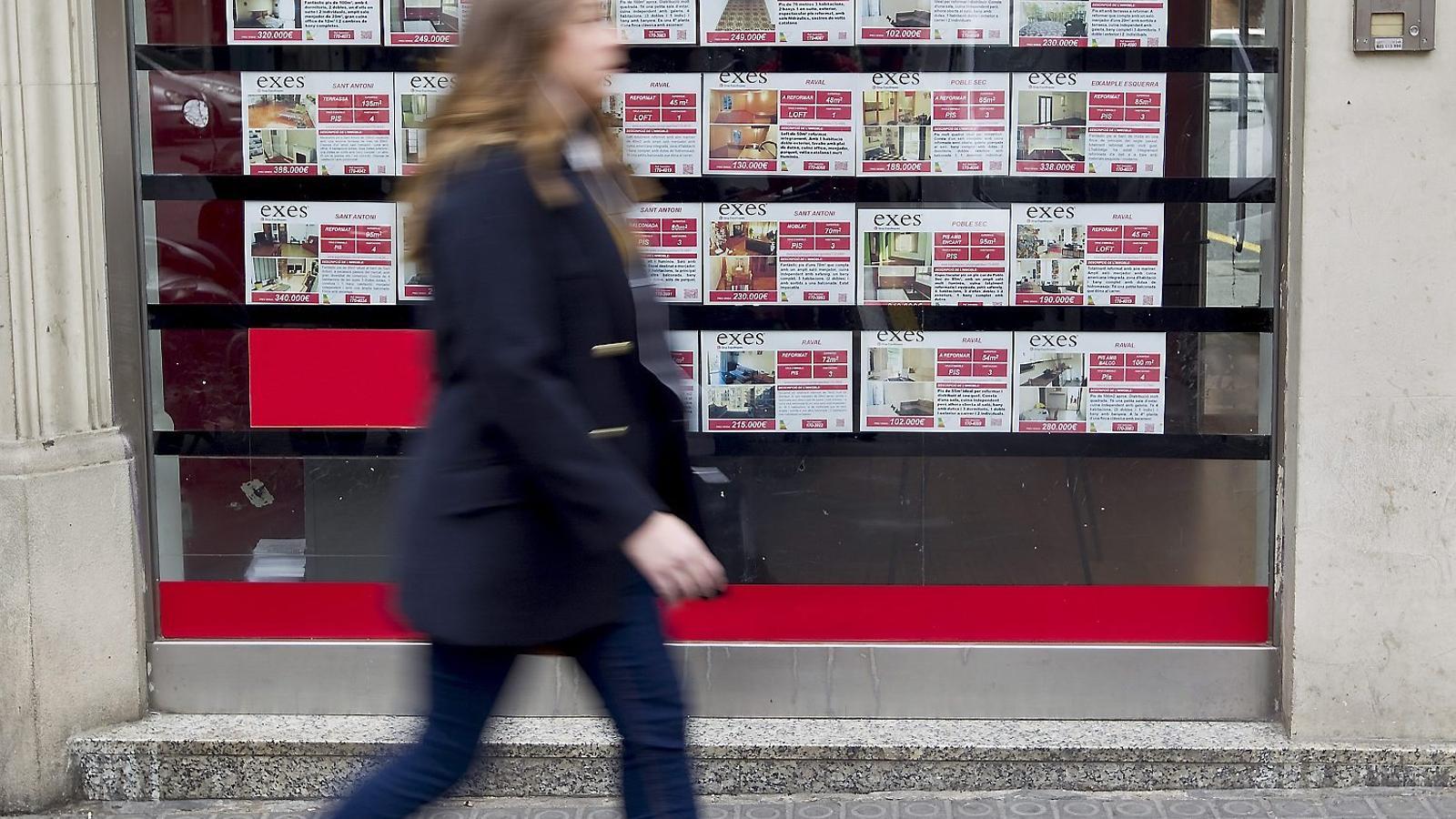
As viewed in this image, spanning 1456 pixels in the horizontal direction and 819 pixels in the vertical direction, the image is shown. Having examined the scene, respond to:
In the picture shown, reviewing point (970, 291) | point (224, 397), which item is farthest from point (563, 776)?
point (970, 291)

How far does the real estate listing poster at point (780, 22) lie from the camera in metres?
4.68

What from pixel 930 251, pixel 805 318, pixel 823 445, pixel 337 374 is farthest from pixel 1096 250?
pixel 337 374

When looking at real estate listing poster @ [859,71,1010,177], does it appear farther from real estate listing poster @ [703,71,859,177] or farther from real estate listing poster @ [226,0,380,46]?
real estate listing poster @ [226,0,380,46]

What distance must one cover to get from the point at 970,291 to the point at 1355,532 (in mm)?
1202

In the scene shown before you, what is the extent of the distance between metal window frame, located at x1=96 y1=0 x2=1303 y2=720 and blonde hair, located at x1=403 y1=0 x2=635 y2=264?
2.32m

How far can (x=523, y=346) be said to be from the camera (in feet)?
8.27

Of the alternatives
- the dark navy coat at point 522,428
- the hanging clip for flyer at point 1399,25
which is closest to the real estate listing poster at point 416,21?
the dark navy coat at point 522,428

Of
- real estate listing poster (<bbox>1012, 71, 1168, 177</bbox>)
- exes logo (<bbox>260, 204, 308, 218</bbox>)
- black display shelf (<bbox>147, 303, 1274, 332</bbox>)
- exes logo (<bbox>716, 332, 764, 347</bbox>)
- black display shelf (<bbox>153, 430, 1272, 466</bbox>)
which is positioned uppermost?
real estate listing poster (<bbox>1012, 71, 1168, 177</bbox>)

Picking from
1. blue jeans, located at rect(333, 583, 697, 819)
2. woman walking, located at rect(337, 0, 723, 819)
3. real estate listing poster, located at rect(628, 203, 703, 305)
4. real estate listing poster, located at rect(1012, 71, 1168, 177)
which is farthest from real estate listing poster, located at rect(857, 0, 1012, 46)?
blue jeans, located at rect(333, 583, 697, 819)

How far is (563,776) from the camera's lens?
4629mm

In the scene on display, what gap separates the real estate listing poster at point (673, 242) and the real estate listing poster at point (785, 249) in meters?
0.03

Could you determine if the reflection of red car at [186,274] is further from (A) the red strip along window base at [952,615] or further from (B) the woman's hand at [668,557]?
(B) the woman's hand at [668,557]

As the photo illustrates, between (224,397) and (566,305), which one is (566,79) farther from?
(224,397)

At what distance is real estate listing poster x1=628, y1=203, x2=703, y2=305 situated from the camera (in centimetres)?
475
